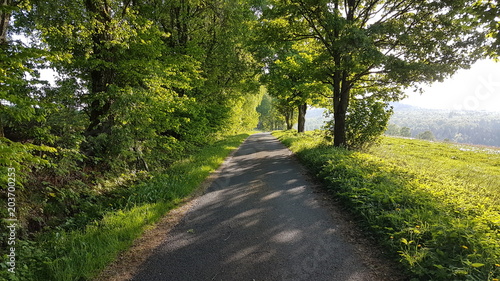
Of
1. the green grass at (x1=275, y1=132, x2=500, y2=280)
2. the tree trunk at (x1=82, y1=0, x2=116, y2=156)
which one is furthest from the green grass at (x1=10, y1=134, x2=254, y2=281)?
the green grass at (x1=275, y1=132, x2=500, y2=280)

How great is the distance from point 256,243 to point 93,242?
280cm

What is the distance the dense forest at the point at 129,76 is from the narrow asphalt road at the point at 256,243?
1802 millimetres

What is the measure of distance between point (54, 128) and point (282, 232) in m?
6.58

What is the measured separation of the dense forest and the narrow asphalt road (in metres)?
1.80

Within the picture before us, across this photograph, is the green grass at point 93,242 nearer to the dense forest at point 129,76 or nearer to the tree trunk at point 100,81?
the dense forest at point 129,76

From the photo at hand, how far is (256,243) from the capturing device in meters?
4.16

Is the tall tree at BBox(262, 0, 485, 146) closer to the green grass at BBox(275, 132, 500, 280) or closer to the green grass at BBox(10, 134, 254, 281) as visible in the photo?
the green grass at BBox(275, 132, 500, 280)

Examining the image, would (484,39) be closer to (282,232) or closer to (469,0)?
(469,0)

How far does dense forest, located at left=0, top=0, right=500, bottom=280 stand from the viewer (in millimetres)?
4812

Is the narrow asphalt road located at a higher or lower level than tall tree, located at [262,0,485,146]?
lower

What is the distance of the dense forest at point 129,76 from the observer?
481 cm

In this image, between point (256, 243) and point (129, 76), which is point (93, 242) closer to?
point (256, 243)

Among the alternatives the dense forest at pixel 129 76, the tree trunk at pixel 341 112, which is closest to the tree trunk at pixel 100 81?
the dense forest at pixel 129 76

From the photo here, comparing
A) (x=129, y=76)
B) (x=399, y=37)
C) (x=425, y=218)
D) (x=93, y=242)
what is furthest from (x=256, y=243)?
(x=399, y=37)
